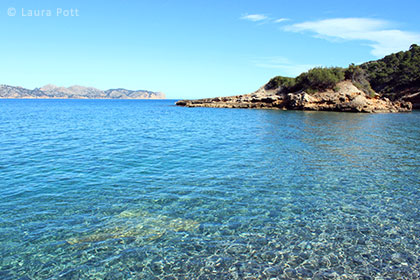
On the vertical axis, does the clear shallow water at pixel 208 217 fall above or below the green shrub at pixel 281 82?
below

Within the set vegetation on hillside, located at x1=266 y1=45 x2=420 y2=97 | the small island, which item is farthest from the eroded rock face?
vegetation on hillside, located at x1=266 y1=45 x2=420 y2=97

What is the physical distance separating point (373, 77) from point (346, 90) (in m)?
33.7

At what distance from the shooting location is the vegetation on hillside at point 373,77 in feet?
235

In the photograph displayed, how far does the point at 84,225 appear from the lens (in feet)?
28.5

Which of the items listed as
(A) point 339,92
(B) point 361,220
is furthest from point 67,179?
Answer: (A) point 339,92

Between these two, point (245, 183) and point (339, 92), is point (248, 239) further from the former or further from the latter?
point (339, 92)

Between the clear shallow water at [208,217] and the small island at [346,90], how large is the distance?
166 ft

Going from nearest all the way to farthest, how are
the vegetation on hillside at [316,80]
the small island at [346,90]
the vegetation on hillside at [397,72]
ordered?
the small island at [346,90] → the vegetation on hillside at [316,80] → the vegetation on hillside at [397,72]

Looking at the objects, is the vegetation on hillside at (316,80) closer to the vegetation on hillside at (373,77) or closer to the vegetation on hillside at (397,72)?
the vegetation on hillside at (373,77)

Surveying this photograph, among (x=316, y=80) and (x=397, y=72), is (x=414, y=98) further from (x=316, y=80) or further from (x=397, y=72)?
(x=316, y=80)

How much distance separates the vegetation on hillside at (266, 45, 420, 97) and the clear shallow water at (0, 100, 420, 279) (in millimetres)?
58318

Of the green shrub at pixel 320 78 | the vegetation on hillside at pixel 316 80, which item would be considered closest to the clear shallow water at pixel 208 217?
the green shrub at pixel 320 78

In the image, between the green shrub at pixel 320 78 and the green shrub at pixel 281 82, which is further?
the green shrub at pixel 281 82

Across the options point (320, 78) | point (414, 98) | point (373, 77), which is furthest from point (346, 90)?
point (373, 77)
